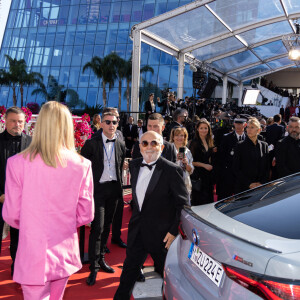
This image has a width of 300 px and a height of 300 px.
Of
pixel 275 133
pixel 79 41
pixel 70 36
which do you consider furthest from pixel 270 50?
pixel 70 36

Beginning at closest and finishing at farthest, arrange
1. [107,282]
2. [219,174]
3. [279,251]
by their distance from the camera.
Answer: [279,251] < [107,282] < [219,174]

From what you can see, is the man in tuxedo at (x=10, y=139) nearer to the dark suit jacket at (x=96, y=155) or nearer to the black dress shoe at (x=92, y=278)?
the dark suit jacket at (x=96, y=155)

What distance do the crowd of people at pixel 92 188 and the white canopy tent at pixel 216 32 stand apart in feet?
21.9

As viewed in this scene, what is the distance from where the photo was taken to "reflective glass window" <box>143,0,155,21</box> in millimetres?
38969

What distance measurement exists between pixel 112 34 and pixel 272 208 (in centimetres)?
3967

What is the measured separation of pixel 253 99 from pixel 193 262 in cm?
2110

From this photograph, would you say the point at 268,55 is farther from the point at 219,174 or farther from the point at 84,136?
the point at 84,136

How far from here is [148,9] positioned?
39156 millimetres

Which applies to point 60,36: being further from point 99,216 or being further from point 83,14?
point 99,216

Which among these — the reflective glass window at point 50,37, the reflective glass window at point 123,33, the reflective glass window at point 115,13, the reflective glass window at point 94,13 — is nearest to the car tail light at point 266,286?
the reflective glass window at point 123,33

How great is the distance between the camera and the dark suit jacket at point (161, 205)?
127 inches

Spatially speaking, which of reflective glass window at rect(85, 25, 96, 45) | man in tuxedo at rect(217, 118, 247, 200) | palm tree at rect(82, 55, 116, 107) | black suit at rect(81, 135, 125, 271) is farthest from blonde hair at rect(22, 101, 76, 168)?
reflective glass window at rect(85, 25, 96, 45)

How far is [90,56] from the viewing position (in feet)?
→ 132

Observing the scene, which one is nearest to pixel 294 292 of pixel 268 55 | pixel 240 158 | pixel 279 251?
pixel 279 251
